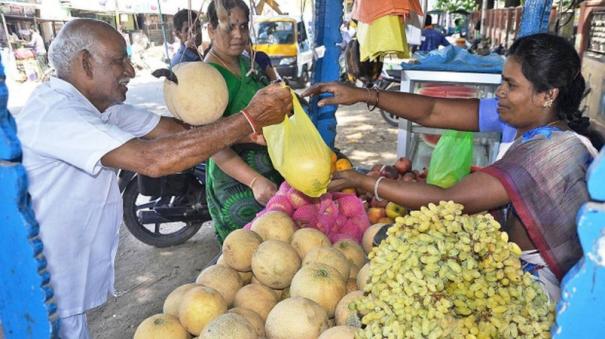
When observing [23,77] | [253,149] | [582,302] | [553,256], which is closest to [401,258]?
[582,302]

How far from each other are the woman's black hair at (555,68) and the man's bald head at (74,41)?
5.13ft

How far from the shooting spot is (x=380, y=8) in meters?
3.18

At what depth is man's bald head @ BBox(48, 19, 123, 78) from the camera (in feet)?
5.45

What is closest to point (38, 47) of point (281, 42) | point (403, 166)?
point (281, 42)

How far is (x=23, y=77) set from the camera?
15.2 metres

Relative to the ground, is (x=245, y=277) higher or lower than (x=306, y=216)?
lower

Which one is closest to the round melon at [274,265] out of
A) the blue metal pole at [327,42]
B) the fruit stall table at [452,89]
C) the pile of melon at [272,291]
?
the pile of melon at [272,291]

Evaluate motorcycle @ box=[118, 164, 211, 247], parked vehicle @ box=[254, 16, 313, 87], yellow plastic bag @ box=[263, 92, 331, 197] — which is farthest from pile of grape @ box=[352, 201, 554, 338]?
parked vehicle @ box=[254, 16, 313, 87]

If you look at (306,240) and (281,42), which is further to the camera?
(281,42)

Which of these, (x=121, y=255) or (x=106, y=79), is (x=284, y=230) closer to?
(x=106, y=79)

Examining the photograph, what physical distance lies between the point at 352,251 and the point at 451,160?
4.43 feet

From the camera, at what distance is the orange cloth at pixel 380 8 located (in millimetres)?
3154

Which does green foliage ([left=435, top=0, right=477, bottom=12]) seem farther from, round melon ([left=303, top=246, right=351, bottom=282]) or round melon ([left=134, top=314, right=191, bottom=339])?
round melon ([left=134, top=314, right=191, bottom=339])

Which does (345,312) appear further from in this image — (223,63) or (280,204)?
(223,63)
